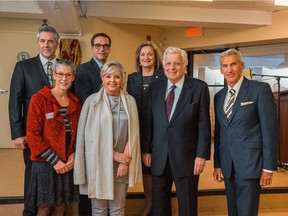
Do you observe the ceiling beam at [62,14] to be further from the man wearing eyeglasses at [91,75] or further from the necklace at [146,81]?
the necklace at [146,81]

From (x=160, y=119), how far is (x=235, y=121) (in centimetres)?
52

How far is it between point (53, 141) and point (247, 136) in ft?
4.35

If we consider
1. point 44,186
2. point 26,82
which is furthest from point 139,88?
point 44,186

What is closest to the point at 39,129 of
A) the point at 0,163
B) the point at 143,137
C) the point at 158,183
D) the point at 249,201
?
the point at 143,137

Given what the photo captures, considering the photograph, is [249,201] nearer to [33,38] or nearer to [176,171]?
[176,171]

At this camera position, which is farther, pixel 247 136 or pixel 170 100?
pixel 170 100

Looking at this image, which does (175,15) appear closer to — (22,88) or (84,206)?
A: (22,88)

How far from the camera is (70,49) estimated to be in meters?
4.89

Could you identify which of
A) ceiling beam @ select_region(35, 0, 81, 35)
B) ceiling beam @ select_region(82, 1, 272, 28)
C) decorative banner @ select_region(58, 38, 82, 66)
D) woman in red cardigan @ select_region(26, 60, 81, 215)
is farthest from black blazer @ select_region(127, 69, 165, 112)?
decorative banner @ select_region(58, 38, 82, 66)

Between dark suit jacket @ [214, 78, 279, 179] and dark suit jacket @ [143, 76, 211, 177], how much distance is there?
0.19m

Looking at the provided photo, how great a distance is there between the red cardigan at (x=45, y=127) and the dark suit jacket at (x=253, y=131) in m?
1.18

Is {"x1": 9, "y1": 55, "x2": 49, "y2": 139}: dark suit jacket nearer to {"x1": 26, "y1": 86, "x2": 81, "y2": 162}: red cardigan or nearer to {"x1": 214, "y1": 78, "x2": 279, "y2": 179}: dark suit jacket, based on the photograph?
{"x1": 26, "y1": 86, "x2": 81, "y2": 162}: red cardigan

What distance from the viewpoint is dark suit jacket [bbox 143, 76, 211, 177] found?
6.41 feet

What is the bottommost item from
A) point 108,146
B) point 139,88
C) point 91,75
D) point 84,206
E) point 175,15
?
point 84,206
